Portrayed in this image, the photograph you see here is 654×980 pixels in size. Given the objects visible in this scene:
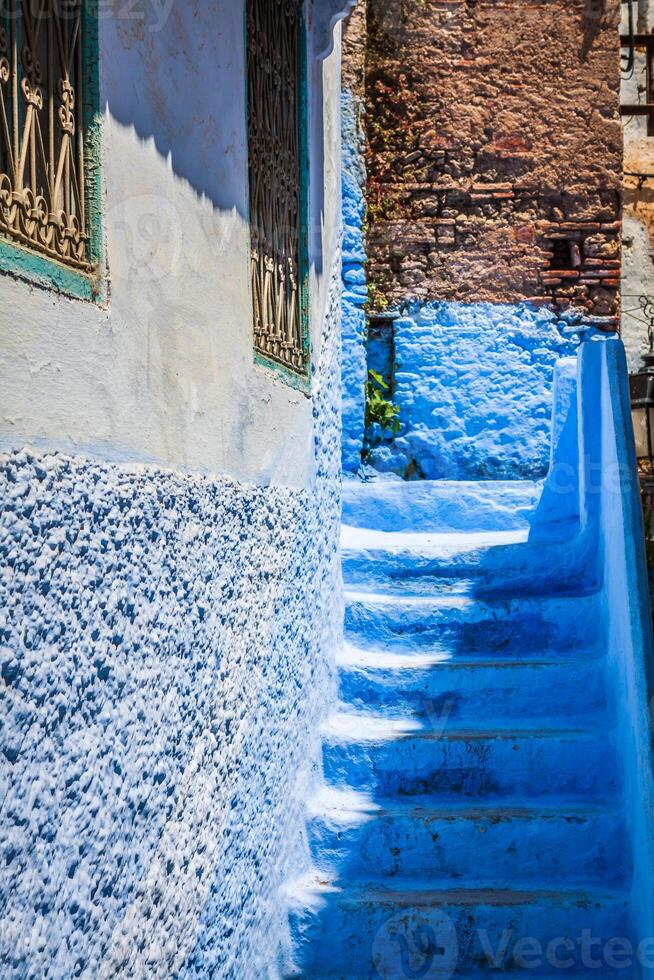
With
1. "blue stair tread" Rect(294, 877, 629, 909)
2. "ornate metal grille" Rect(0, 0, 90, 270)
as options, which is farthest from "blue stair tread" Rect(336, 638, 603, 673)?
"ornate metal grille" Rect(0, 0, 90, 270)

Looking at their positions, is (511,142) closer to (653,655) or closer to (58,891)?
Answer: (653,655)

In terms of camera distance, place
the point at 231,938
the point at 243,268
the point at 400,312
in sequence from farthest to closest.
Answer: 1. the point at 400,312
2. the point at 243,268
3. the point at 231,938

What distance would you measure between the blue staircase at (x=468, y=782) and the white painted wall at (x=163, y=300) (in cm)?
127

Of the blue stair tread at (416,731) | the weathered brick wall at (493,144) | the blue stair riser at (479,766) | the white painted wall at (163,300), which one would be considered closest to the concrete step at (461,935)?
the blue stair riser at (479,766)

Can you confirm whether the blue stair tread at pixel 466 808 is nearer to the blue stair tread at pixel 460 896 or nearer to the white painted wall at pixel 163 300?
the blue stair tread at pixel 460 896

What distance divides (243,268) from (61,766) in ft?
6.31

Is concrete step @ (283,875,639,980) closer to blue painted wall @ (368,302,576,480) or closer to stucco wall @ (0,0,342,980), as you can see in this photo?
stucco wall @ (0,0,342,980)

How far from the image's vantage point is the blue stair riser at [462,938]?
3.78 meters

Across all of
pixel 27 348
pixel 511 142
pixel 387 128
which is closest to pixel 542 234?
pixel 511 142

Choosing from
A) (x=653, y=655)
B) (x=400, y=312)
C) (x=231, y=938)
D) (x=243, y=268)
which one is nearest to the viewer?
(x=231, y=938)

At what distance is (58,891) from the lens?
2.03m

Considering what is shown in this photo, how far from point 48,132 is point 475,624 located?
3.35 metres

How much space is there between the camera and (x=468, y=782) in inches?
171

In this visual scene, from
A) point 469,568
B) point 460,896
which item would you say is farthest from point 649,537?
point 460,896
